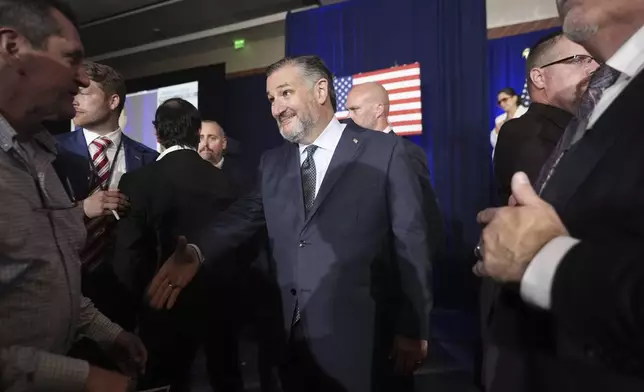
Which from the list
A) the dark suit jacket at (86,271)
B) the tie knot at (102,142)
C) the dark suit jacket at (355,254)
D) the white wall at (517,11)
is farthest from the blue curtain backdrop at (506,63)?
the dark suit jacket at (86,271)

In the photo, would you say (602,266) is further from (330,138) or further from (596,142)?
(330,138)

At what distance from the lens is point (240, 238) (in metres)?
2.03

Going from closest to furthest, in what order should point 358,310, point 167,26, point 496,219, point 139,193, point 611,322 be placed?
point 611,322 < point 496,219 < point 358,310 < point 139,193 < point 167,26

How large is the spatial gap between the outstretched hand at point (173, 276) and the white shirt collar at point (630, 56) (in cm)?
138

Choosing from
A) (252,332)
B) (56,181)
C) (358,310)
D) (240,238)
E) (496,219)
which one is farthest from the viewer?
(252,332)

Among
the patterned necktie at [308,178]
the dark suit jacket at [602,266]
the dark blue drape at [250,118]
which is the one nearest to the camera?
the dark suit jacket at [602,266]

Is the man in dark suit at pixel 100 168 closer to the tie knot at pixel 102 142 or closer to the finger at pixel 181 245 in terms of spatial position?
the tie knot at pixel 102 142

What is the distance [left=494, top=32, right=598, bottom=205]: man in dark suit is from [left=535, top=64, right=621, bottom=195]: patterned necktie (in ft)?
2.53

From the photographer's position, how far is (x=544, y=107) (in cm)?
201

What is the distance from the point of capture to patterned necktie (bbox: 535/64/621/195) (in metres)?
1.03

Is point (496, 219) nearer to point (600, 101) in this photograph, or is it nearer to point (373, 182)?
point (600, 101)

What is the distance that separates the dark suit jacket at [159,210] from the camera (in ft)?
7.39

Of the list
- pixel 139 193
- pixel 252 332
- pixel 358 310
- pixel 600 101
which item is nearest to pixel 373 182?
pixel 358 310

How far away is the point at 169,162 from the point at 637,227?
1.98m
